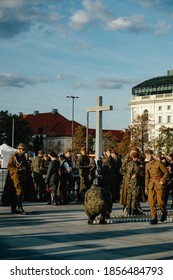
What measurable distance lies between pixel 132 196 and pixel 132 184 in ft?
1.03

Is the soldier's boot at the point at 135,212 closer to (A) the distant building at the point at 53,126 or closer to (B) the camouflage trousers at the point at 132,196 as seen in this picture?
(B) the camouflage trousers at the point at 132,196

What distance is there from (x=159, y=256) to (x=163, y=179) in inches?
202

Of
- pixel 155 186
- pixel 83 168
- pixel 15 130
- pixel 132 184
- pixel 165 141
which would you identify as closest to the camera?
pixel 155 186

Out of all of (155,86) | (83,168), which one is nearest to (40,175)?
(83,168)

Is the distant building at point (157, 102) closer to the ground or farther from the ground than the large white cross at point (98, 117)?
farther from the ground

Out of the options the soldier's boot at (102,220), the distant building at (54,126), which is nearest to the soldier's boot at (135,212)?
the soldier's boot at (102,220)

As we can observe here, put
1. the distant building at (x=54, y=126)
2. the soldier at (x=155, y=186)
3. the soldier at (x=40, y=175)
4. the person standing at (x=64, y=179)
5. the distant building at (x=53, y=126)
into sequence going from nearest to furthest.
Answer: the soldier at (x=155, y=186)
the person standing at (x=64, y=179)
the soldier at (x=40, y=175)
the distant building at (x=54, y=126)
the distant building at (x=53, y=126)

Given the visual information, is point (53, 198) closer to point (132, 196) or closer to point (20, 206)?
point (20, 206)

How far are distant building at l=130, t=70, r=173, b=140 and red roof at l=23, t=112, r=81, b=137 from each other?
16.8 m

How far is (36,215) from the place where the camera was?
55.4 ft

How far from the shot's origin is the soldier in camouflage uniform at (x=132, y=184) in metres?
16.3

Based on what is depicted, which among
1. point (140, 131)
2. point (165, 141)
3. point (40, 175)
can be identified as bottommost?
point (40, 175)

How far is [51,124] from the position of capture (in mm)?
158250
